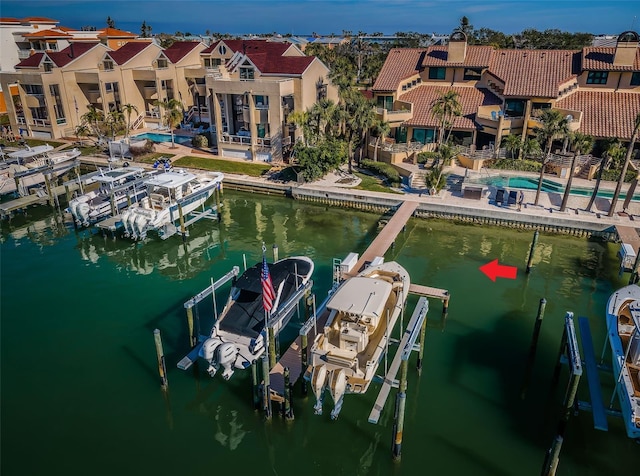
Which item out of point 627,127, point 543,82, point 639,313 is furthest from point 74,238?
point 627,127

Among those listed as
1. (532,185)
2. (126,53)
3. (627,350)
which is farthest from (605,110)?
(126,53)

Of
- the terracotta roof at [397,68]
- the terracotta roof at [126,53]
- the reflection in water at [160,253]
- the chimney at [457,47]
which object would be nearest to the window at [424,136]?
the terracotta roof at [397,68]

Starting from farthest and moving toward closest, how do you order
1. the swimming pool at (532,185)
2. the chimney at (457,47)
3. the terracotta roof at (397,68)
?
the terracotta roof at (397,68) < the chimney at (457,47) < the swimming pool at (532,185)

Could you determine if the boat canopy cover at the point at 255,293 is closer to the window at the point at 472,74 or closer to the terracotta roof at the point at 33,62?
the window at the point at 472,74

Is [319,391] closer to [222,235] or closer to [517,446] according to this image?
[517,446]

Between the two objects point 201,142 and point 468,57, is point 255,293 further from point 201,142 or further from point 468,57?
point 468,57
